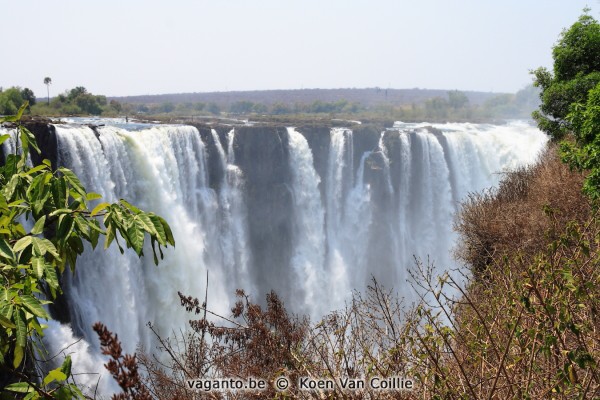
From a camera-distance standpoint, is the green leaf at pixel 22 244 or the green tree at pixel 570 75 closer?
the green leaf at pixel 22 244

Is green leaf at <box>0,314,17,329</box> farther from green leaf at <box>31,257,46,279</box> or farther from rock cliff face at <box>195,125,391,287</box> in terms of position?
rock cliff face at <box>195,125,391,287</box>

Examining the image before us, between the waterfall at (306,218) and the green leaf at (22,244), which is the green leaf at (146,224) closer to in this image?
the green leaf at (22,244)

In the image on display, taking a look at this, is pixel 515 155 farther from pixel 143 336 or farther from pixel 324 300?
pixel 143 336

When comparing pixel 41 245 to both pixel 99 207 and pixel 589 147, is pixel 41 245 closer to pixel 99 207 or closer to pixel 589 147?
pixel 99 207

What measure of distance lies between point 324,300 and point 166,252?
942cm

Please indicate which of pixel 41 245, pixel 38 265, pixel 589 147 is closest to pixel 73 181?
pixel 41 245

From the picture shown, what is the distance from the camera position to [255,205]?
26.1 metres

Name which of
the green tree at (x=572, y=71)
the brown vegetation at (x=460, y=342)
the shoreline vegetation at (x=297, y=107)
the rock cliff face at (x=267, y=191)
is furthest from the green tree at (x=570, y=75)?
the shoreline vegetation at (x=297, y=107)

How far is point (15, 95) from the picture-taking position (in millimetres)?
31219

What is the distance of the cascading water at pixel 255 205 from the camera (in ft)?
57.4

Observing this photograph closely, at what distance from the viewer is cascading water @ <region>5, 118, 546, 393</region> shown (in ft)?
57.4

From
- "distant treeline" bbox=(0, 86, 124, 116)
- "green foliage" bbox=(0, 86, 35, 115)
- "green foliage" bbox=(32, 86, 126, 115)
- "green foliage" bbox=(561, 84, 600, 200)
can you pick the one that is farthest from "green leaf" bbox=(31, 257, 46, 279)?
"green foliage" bbox=(32, 86, 126, 115)

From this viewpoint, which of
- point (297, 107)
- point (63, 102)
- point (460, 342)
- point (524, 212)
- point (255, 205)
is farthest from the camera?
point (297, 107)
